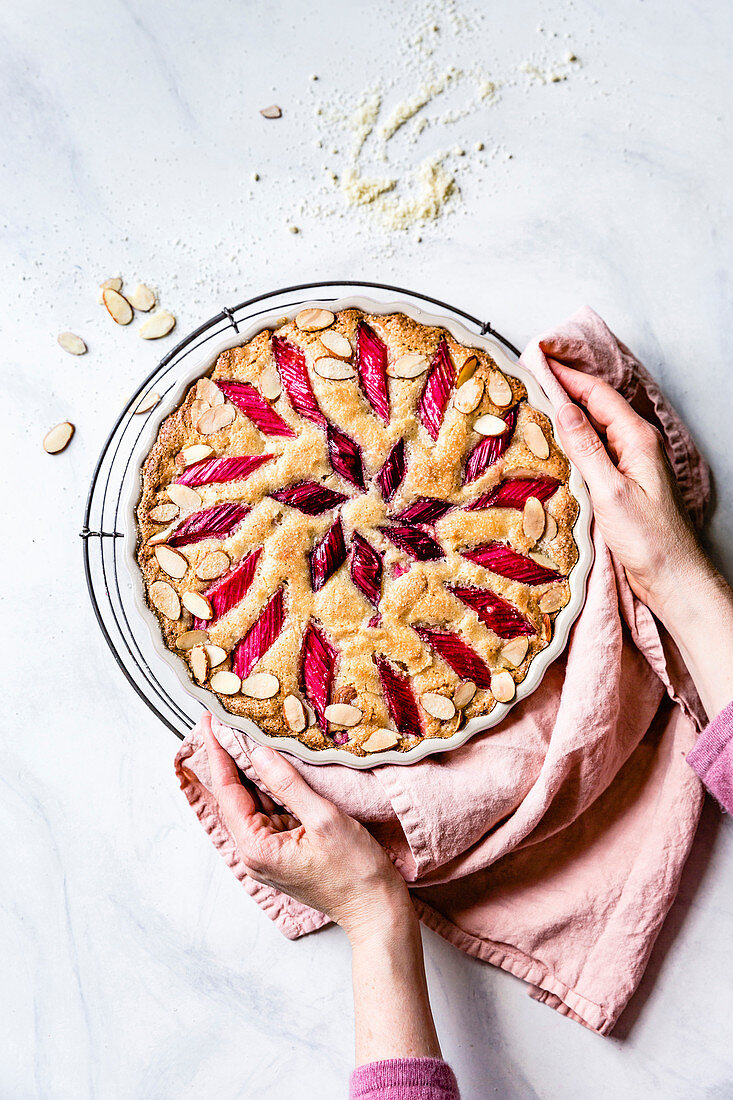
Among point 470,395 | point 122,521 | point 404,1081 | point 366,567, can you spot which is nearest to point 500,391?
point 470,395

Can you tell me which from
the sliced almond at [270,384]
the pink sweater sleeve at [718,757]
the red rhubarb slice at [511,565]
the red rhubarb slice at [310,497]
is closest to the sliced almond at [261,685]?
the red rhubarb slice at [310,497]

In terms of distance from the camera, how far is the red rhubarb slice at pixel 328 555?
1.53 m

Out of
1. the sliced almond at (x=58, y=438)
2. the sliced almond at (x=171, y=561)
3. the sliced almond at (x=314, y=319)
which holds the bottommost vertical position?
the sliced almond at (x=171, y=561)

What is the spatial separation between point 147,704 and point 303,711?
42cm

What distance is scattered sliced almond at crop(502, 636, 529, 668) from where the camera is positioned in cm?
151

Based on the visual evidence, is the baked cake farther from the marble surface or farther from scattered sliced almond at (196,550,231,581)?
the marble surface

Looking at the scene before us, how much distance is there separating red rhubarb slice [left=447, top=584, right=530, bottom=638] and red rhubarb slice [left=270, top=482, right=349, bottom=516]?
294mm

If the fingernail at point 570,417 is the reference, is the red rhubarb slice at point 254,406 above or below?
above

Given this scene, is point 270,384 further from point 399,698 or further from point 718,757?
point 718,757

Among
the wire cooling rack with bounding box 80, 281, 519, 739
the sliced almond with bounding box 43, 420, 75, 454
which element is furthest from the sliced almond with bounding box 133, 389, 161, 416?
the sliced almond with bounding box 43, 420, 75, 454

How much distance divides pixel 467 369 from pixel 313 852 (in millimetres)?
986

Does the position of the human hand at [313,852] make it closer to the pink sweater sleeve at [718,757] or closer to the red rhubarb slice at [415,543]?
the red rhubarb slice at [415,543]

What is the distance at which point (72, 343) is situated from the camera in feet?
5.80

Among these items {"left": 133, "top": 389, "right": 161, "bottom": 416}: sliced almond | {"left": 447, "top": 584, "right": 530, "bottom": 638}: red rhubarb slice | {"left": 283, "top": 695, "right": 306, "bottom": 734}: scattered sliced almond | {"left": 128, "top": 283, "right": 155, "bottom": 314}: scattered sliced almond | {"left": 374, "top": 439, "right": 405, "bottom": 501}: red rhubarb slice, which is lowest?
{"left": 447, "top": 584, "right": 530, "bottom": 638}: red rhubarb slice
